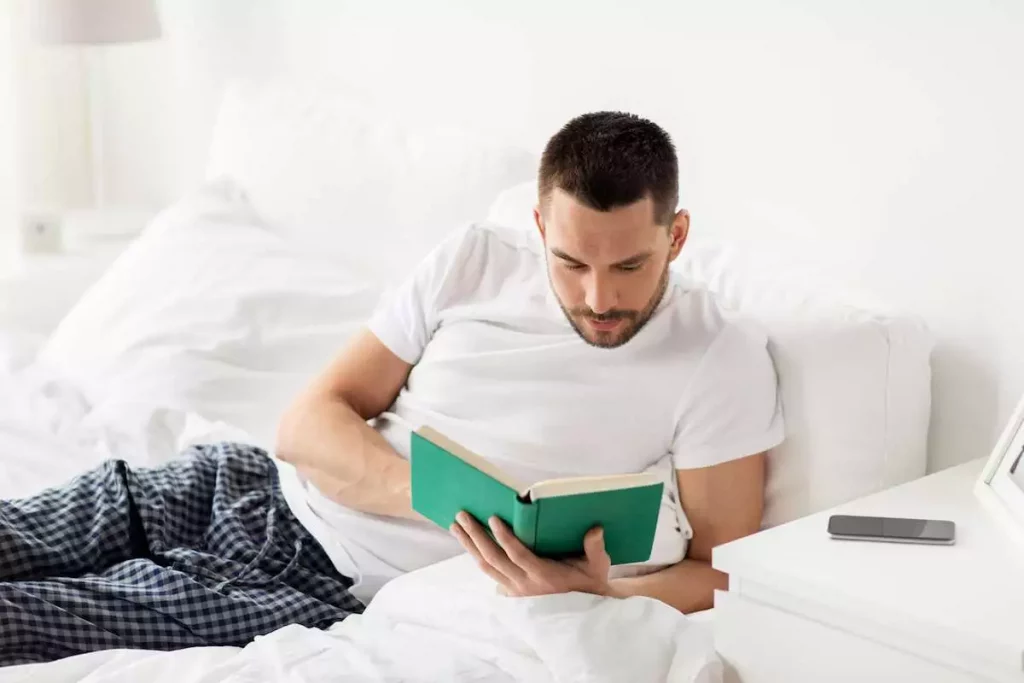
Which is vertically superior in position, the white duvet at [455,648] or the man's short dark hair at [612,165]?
the man's short dark hair at [612,165]

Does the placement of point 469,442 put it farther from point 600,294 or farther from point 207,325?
point 207,325

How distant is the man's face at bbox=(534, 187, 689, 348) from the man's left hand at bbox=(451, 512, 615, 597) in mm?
316

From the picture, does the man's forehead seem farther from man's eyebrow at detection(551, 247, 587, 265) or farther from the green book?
the green book

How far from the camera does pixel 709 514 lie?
60.5 inches

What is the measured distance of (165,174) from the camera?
3.49 meters

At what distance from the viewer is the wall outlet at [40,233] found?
3.21m

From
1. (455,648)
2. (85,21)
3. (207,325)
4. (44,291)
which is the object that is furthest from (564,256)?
(85,21)

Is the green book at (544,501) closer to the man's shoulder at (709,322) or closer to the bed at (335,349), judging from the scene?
the bed at (335,349)

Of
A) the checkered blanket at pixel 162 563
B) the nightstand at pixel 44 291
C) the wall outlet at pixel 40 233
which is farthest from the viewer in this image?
the wall outlet at pixel 40 233

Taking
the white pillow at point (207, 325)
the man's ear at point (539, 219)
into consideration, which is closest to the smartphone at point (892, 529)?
the man's ear at point (539, 219)

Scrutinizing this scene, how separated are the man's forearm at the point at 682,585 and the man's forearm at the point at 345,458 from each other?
293 mm

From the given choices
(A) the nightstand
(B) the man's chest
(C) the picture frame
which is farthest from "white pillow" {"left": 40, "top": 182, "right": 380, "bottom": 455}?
(C) the picture frame

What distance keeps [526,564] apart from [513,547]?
1.1 inches

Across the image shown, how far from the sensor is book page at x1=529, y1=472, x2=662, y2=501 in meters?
1.22
